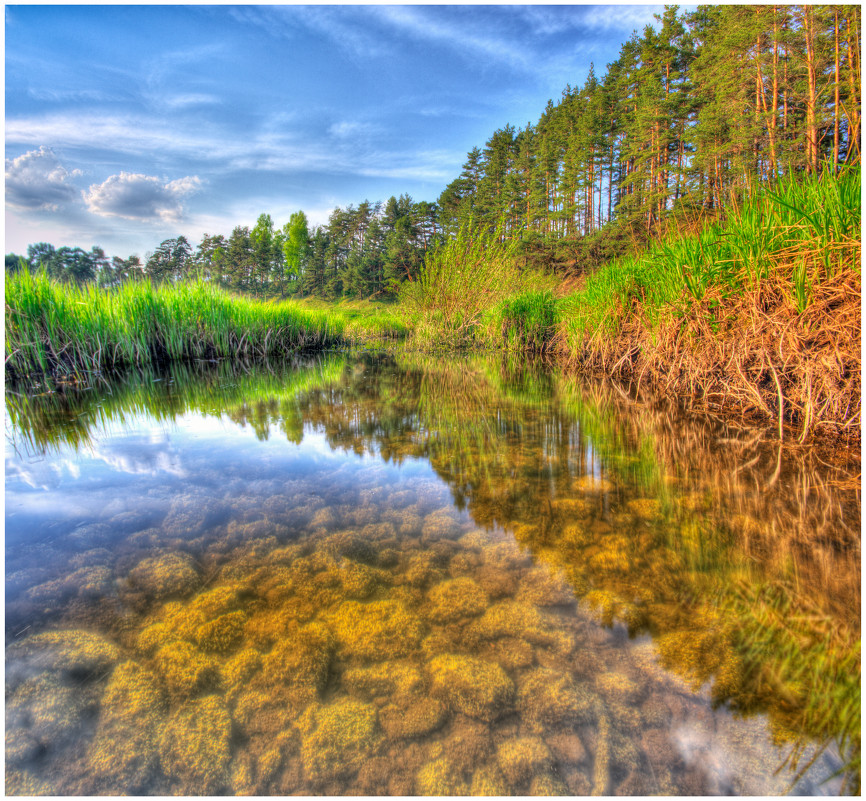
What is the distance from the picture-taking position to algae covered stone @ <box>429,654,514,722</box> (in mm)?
867

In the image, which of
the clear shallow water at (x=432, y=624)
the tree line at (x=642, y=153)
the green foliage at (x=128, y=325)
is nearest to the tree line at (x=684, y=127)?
the tree line at (x=642, y=153)

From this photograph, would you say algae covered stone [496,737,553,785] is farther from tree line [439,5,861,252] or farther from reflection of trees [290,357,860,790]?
tree line [439,5,861,252]

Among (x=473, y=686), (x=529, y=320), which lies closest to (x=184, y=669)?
(x=473, y=686)

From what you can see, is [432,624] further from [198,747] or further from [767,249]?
[767,249]

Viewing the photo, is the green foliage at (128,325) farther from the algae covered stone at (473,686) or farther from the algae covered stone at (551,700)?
the algae covered stone at (551,700)

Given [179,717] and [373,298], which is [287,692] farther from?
[373,298]

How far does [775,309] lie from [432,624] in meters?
3.28

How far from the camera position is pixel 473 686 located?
36.1 inches

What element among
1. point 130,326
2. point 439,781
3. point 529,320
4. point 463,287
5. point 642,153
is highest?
point 642,153

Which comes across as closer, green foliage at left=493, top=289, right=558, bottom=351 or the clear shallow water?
the clear shallow water

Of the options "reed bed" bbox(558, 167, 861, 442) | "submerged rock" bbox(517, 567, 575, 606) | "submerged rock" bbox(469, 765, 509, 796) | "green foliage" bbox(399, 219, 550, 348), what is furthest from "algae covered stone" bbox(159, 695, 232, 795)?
"green foliage" bbox(399, 219, 550, 348)

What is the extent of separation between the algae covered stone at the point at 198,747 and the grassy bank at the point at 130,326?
662cm

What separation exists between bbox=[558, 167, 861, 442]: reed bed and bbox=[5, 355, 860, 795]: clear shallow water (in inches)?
26.9

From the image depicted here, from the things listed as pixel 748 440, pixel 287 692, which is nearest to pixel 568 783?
pixel 287 692
